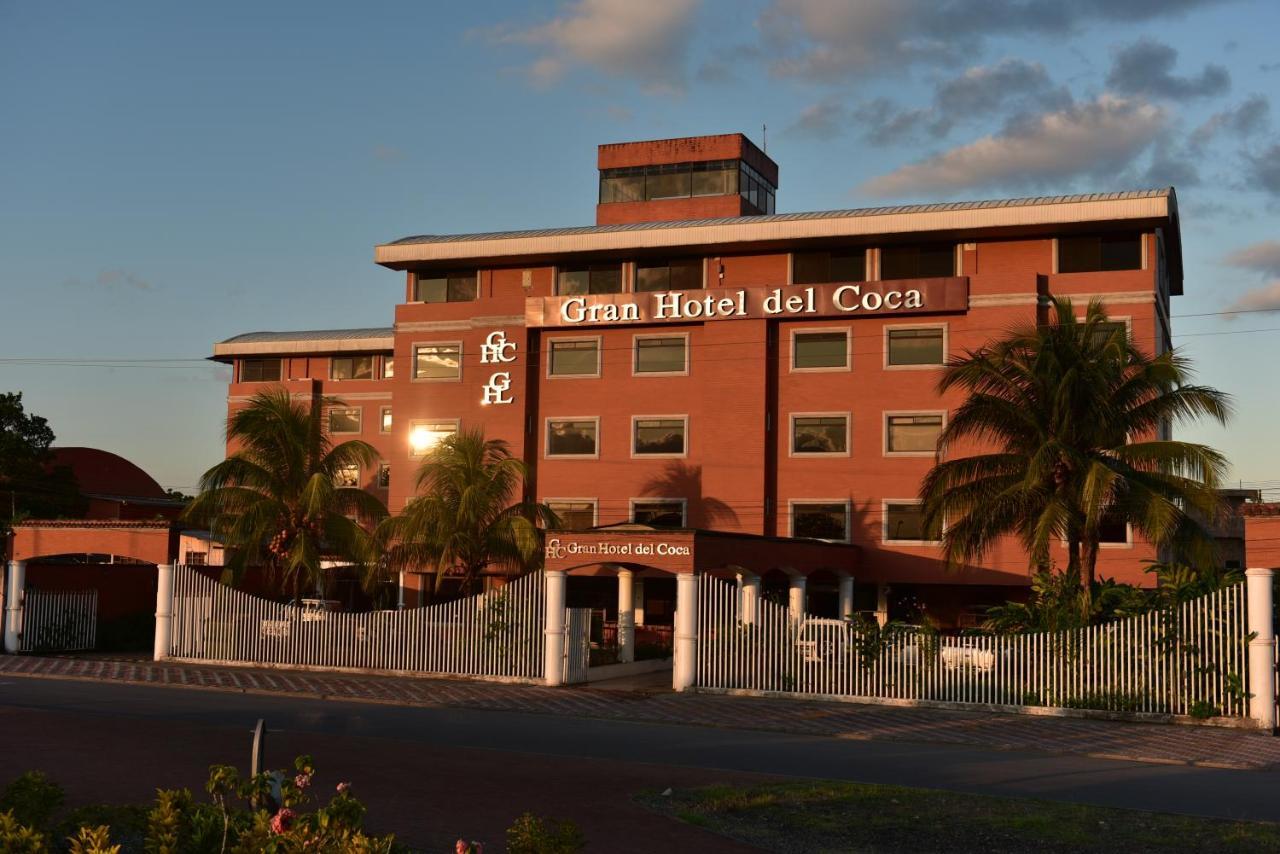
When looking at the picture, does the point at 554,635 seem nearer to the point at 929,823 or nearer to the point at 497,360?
the point at 929,823

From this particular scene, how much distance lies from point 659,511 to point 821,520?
509cm

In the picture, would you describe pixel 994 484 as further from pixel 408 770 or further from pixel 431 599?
pixel 431 599

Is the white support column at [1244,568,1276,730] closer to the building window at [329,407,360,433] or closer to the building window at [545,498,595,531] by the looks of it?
the building window at [545,498,595,531]

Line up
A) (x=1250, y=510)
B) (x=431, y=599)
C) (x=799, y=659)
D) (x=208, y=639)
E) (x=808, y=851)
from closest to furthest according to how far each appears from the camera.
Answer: (x=808, y=851) < (x=799, y=659) < (x=1250, y=510) < (x=208, y=639) < (x=431, y=599)

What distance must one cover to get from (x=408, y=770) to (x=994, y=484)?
618 inches

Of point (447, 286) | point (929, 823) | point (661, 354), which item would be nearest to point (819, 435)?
point (661, 354)

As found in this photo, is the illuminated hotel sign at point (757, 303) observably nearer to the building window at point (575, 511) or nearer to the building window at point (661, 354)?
the building window at point (661, 354)

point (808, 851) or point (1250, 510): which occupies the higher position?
point (1250, 510)

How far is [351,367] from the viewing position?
60.1 m

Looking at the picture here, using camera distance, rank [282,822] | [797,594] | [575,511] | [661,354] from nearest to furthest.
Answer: [282,822], [797,594], [661,354], [575,511]

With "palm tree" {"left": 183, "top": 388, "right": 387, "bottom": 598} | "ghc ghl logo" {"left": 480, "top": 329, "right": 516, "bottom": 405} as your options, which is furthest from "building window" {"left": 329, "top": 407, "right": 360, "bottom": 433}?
"palm tree" {"left": 183, "top": 388, "right": 387, "bottom": 598}

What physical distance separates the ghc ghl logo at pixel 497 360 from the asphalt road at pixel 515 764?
22233mm

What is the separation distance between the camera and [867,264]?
41.1 meters

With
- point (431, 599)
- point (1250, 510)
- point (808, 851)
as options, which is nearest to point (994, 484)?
point (1250, 510)
